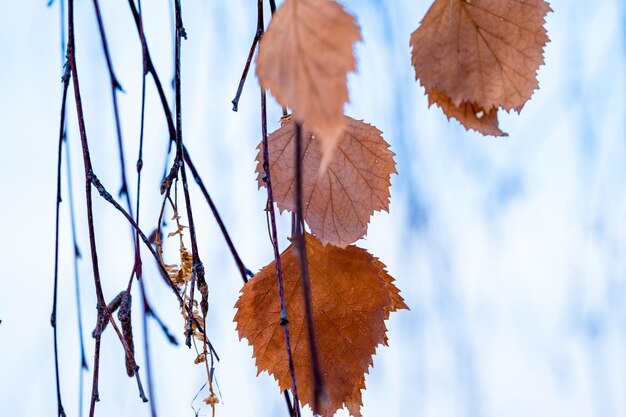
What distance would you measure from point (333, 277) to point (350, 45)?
202mm

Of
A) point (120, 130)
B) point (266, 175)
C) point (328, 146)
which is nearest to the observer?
point (328, 146)

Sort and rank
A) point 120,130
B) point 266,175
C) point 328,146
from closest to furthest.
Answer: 1. point 328,146
2. point 266,175
3. point 120,130

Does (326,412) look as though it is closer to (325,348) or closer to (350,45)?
(325,348)

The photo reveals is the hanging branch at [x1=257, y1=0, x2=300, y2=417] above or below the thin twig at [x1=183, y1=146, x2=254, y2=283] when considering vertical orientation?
below

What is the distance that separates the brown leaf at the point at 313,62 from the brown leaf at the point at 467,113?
176mm

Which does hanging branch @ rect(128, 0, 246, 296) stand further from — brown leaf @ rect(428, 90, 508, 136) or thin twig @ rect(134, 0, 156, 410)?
brown leaf @ rect(428, 90, 508, 136)

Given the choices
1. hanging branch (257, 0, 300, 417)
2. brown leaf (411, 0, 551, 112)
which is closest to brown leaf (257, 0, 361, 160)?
hanging branch (257, 0, 300, 417)

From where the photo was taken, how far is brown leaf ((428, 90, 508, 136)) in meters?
0.38

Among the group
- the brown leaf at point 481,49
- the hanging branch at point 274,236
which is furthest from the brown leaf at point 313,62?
the brown leaf at point 481,49

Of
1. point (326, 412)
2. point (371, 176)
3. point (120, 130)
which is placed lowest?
point (326, 412)

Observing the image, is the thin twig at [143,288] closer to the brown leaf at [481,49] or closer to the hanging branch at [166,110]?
the hanging branch at [166,110]

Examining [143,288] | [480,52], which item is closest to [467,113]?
[480,52]

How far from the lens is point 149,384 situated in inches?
14.5

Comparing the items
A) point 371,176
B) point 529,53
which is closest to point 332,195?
point 371,176
